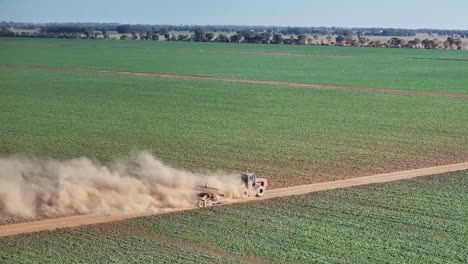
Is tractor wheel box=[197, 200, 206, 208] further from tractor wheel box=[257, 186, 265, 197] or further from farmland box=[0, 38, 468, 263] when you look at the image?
tractor wheel box=[257, 186, 265, 197]

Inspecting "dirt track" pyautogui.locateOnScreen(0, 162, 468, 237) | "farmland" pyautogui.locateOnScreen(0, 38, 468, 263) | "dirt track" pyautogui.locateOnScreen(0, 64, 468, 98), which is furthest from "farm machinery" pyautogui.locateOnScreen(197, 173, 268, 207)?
"dirt track" pyautogui.locateOnScreen(0, 64, 468, 98)

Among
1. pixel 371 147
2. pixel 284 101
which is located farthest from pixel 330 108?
pixel 371 147

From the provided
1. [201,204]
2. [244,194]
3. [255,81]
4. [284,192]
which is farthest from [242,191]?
[255,81]

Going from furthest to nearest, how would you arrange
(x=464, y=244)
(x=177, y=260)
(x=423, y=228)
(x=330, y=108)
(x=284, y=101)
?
(x=284, y=101)
(x=330, y=108)
(x=423, y=228)
(x=464, y=244)
(x=177, y=260)

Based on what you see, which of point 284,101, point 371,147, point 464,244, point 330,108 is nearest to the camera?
point 464,244

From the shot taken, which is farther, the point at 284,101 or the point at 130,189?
the point at 284,101

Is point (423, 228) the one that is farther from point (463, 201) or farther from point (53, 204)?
point (53, 204)

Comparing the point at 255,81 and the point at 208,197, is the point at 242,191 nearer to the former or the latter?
the point at 208,197
